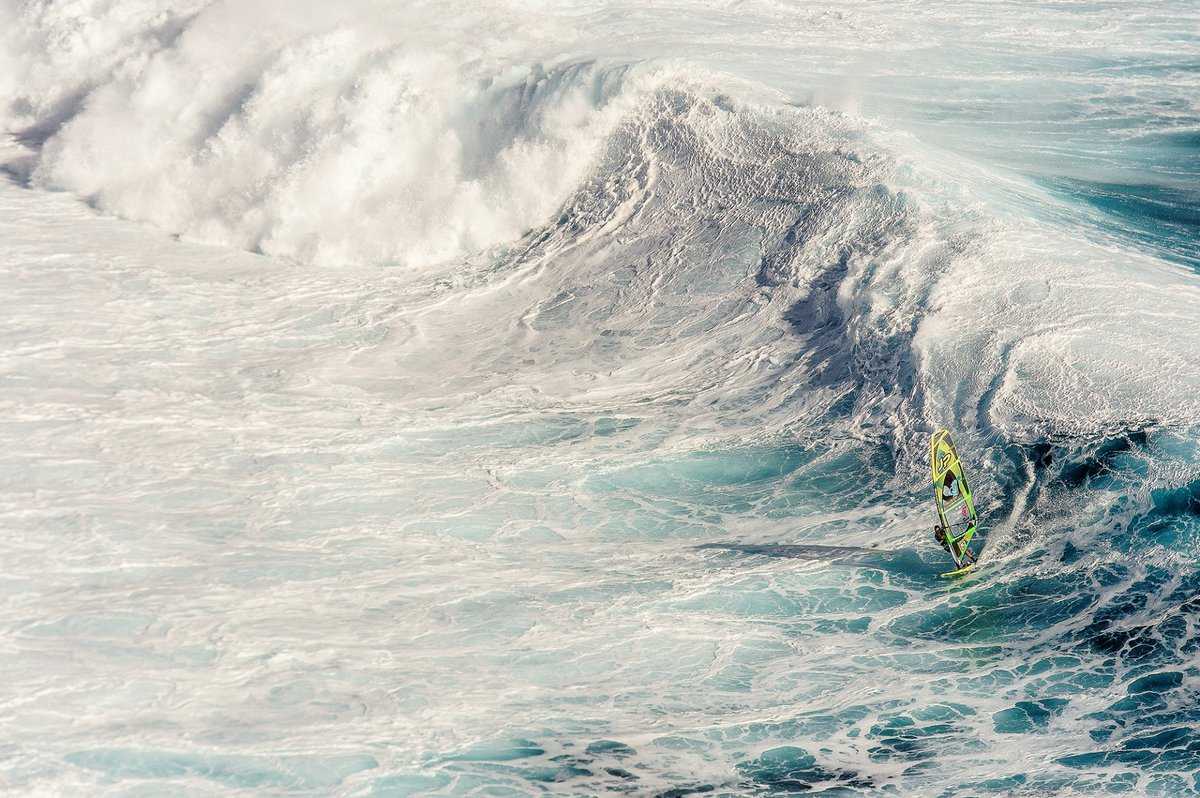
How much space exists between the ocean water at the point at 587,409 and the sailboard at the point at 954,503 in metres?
0.33

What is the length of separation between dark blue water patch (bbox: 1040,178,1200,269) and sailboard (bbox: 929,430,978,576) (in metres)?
5.74

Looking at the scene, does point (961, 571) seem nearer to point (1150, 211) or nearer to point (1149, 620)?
point (1149, 620)

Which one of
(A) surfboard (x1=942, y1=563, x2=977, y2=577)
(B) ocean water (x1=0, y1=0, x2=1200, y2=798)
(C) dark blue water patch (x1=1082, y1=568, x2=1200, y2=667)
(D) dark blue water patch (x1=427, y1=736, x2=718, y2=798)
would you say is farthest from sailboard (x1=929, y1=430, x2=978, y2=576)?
(D) dark blue water patch (x1=427, y1=736, x2=718, y2=798)

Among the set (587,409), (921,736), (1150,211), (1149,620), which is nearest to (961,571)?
(1149,620)

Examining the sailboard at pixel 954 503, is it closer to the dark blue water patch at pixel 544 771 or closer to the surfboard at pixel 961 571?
the surfboard at pixel 961 571

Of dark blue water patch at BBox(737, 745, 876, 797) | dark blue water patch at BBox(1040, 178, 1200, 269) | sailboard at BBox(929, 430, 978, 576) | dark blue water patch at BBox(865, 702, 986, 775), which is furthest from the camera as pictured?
dark blue water patch at BBox(1040, 178, 1200, 269)

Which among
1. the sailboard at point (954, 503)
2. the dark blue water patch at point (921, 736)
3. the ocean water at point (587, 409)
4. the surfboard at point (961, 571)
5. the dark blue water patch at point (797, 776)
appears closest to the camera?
the dark blue water patch at point (797, 776)

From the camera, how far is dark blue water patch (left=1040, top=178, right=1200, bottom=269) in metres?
13.5

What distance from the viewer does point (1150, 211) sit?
1454 centimetres

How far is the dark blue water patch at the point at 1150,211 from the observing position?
1348 centimetres

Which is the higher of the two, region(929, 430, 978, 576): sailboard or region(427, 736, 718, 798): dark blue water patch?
region(929, 430, 978, 576): sailboard

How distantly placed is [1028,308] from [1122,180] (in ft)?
18.1

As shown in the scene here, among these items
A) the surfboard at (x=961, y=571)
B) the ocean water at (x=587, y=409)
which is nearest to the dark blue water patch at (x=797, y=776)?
the ocean water at (x=587, y=409)

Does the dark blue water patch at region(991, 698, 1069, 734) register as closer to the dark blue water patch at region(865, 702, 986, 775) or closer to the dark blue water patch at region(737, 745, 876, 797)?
the dark blue water patch at region(865, 702, 986, 775)
